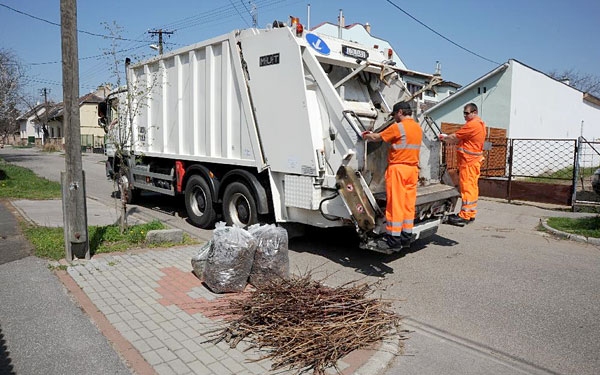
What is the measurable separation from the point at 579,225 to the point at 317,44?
5.84 m

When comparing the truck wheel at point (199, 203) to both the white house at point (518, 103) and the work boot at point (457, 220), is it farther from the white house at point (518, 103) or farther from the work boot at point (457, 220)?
the white house at point (518, 103)

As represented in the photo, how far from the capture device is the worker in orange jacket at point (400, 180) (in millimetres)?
5191

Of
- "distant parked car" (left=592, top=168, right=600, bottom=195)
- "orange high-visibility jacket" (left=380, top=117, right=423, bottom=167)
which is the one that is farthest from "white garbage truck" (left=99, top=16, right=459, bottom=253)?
"distant parked car" (left=592, top=168, right=600, bottom=195)

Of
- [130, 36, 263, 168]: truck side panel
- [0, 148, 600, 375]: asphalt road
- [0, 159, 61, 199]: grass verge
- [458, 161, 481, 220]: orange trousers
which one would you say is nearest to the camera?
[0, 148, 600, 375]: asphalt road

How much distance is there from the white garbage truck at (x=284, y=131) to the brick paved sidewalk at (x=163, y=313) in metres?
1.59

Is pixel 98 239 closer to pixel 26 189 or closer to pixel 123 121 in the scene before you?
pixel 123 121

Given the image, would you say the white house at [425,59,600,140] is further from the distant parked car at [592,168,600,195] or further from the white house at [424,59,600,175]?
the distant parked car at [592,168,600,195]

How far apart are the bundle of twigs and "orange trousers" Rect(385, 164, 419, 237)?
3.88 ft

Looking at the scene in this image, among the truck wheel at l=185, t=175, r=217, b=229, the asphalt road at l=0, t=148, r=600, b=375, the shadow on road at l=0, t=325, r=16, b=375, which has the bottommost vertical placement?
the asphalt road at l=0, t=148, r=600, b=375

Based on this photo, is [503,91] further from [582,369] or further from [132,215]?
[582,369]

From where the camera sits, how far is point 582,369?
11.4 feet

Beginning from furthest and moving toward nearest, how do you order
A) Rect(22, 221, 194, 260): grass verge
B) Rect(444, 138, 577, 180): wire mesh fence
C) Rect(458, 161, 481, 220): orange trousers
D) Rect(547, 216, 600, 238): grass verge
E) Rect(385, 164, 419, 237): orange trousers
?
Rect(444, 138, 577, 180): wire mesh fence
Rect(547, 216, 600, 238): grass verge
Rect(458, 161, 481, 220): orange trousers
Rect(22, 221, 194, 260): grass verge
Rect(385, 164, 419, 237): orange trousers

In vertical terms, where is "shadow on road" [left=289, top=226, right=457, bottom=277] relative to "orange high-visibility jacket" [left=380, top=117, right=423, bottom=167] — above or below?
below

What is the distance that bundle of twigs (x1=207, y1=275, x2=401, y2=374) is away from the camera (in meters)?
3.37
